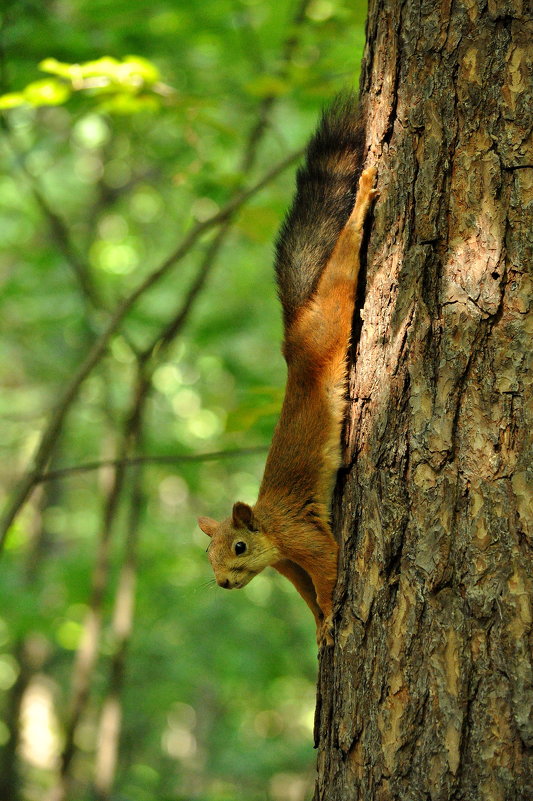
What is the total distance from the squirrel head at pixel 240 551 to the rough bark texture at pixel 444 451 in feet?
1.92

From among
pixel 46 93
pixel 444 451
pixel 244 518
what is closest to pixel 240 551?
pixel 244 518

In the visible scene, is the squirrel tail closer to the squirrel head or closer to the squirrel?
the squirrel

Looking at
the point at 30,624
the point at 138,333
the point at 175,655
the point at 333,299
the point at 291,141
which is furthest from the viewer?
the point at 175,655

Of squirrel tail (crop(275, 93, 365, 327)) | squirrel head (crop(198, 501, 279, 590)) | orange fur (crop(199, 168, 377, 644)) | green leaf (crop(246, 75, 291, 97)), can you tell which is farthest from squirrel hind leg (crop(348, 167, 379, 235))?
green leaf (crop(246, 75, 291, 97))

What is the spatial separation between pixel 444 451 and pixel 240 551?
1.04 metres

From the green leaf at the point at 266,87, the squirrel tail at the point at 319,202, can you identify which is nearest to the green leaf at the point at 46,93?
the green leaf at the point at 266,87

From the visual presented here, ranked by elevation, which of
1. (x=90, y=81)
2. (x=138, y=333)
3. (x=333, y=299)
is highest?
(x=138, y=333)

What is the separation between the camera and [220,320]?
5.04m

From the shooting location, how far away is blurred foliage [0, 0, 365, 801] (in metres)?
3.61

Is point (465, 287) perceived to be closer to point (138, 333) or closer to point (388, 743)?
point (388, 743)

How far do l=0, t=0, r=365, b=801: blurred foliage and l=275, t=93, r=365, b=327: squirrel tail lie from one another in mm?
610

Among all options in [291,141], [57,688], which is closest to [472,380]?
[291,141]

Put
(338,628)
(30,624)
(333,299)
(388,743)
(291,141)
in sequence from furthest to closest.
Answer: (291,141), (30,624), (333,299), (338,628), (388,743)

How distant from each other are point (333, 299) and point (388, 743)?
1.10 metres
